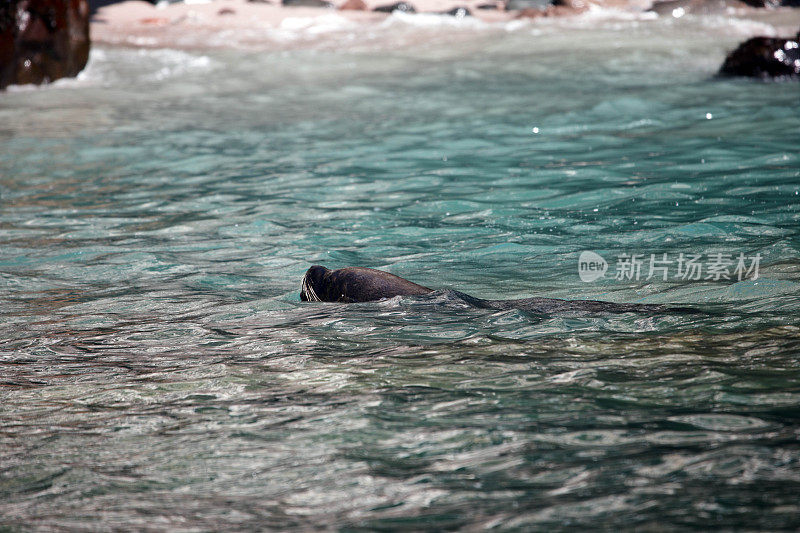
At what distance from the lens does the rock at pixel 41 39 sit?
12.2 m

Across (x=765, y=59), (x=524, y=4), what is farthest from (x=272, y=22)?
(x=765, y=59)

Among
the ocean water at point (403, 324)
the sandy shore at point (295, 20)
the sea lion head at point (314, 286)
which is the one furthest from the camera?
the sandy shore at point (295, 20)

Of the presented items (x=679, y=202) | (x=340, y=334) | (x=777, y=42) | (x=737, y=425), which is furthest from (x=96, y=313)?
(x=777, y=42)

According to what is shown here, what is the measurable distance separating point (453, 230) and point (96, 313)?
2602 millimetres

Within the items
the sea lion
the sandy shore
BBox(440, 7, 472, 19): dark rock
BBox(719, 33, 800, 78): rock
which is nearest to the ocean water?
the sea lion

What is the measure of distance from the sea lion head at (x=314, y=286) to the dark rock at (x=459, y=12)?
18545 mm

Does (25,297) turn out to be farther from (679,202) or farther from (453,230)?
(679,202)

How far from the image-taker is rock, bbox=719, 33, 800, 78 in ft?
38.9

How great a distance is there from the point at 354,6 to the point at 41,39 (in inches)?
469

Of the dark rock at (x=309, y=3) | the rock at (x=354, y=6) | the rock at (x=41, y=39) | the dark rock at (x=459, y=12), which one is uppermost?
the dark rock at (x=309, y=3)

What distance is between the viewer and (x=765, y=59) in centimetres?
1200

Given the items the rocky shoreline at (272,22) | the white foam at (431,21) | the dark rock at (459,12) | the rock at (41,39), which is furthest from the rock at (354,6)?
the rock at (41,39)

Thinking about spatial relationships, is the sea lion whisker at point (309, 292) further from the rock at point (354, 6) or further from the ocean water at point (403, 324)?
the rock at point (354, 6)

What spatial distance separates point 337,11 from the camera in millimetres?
23188
